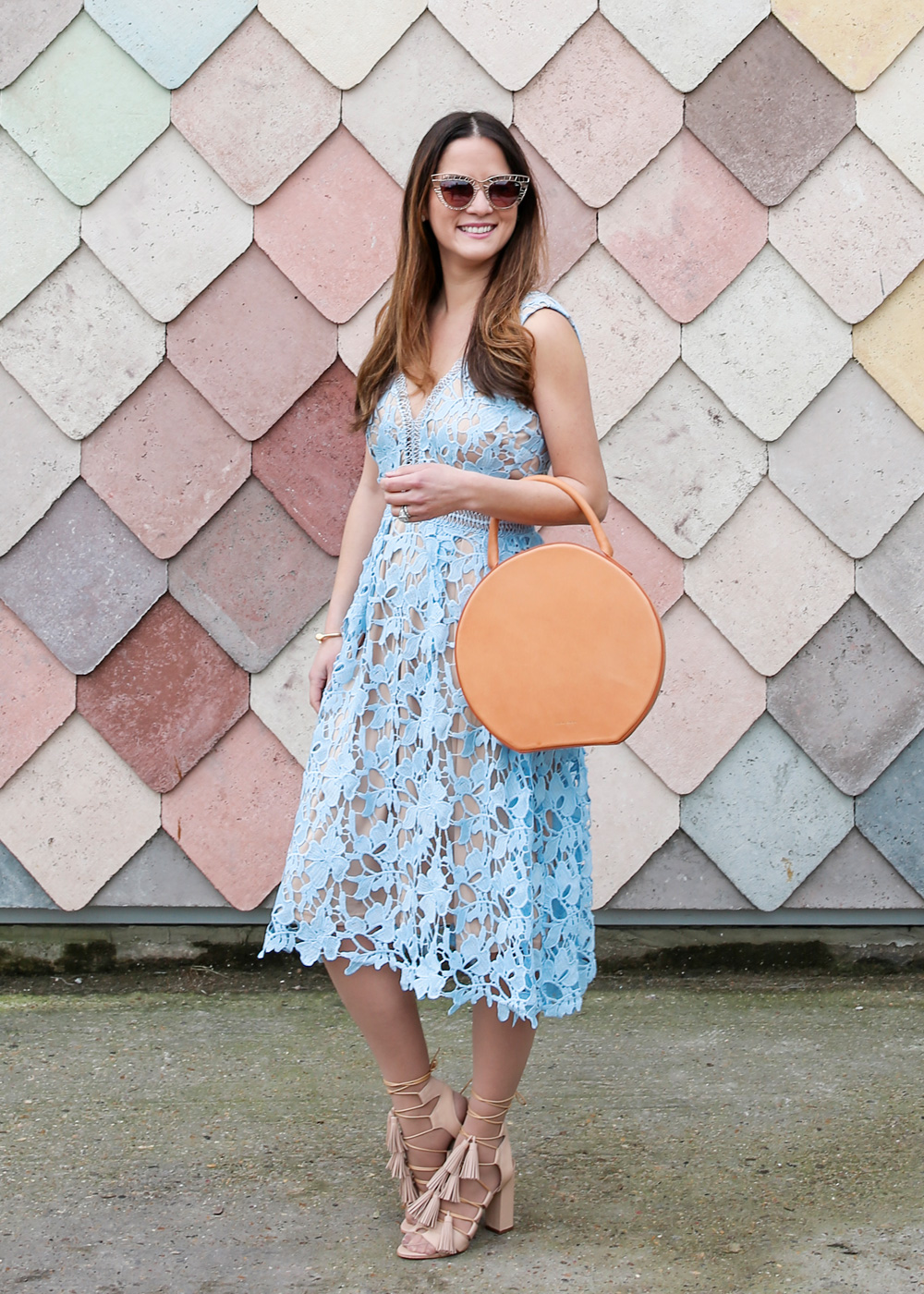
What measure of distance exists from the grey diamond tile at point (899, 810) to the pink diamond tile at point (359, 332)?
1.51m

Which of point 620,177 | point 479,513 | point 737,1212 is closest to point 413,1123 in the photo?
point 737,1212

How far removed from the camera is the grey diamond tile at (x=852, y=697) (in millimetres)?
2918

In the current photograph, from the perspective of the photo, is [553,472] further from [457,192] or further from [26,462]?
[26,462]

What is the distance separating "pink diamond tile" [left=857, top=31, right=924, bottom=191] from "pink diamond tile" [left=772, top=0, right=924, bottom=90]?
36 millimetres

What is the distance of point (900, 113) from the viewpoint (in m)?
2.81

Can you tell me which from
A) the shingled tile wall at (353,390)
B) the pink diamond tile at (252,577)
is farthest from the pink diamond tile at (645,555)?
the pink diamond tile at (252,577)

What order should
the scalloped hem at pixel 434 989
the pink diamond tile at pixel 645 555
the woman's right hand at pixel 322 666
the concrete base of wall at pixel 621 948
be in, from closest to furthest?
the scalloped hem at pixel 434 989, the woman's right hand at pixel 322 666, the pink diamond tile at pixel 645 555, the concrete base of wall at pixel 621 948

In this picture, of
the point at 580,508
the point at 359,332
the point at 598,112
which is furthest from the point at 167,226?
the point at 580,508

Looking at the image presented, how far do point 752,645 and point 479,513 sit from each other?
1.20 metres

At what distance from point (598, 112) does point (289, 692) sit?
144 centimetres

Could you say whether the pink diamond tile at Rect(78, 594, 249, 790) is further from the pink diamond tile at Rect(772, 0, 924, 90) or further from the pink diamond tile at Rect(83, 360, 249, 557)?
the pink diamond tile at Rect(772, 0, 924, 90)

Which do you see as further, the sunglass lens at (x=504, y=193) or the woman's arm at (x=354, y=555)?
the woman's arm at (x=354, y=555)

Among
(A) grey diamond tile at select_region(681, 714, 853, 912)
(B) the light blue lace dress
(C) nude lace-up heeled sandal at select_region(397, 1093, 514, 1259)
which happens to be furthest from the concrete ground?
(B) the light blue lace dress

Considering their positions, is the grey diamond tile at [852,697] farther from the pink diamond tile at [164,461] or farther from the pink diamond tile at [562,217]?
the pink diamond tile at [164,461]
